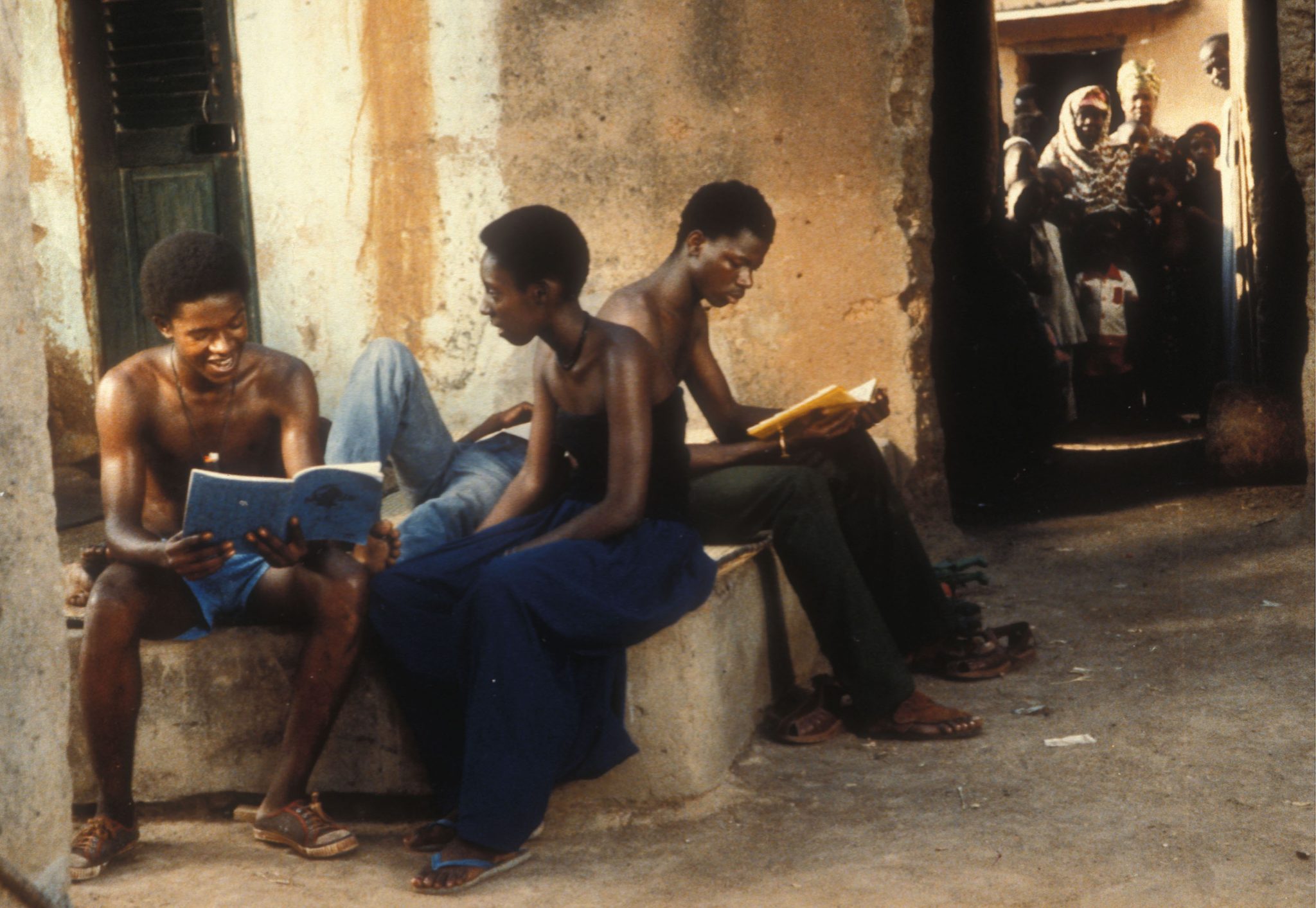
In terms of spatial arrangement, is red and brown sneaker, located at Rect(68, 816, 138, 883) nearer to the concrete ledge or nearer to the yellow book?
the concrete ledge

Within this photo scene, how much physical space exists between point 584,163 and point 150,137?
1756 mm

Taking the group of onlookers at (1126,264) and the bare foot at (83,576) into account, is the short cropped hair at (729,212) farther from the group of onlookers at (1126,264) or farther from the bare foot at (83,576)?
the group of onlookers at (1126,264)

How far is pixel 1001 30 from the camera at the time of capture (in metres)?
14.5

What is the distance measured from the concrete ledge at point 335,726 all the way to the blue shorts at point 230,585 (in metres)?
0.12

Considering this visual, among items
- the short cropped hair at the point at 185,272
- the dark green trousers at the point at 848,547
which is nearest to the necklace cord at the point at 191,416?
the short cropped hair at the point at 185,272

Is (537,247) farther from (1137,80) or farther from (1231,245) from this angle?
(1137,80)

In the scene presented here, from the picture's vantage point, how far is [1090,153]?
30.1ft

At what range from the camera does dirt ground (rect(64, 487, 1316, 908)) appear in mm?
2779

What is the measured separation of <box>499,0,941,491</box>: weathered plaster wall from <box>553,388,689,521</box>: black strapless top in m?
2.03

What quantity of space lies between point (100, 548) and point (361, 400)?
961mm

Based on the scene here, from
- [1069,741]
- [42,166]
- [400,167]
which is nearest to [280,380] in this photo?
[1069,741]

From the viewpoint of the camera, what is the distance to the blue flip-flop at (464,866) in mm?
2820

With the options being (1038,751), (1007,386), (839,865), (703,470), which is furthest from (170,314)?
(1007,386)

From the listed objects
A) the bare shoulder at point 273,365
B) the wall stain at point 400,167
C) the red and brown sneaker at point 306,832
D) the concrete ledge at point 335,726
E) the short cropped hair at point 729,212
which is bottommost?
the red and brown sneaker at point 306,832
